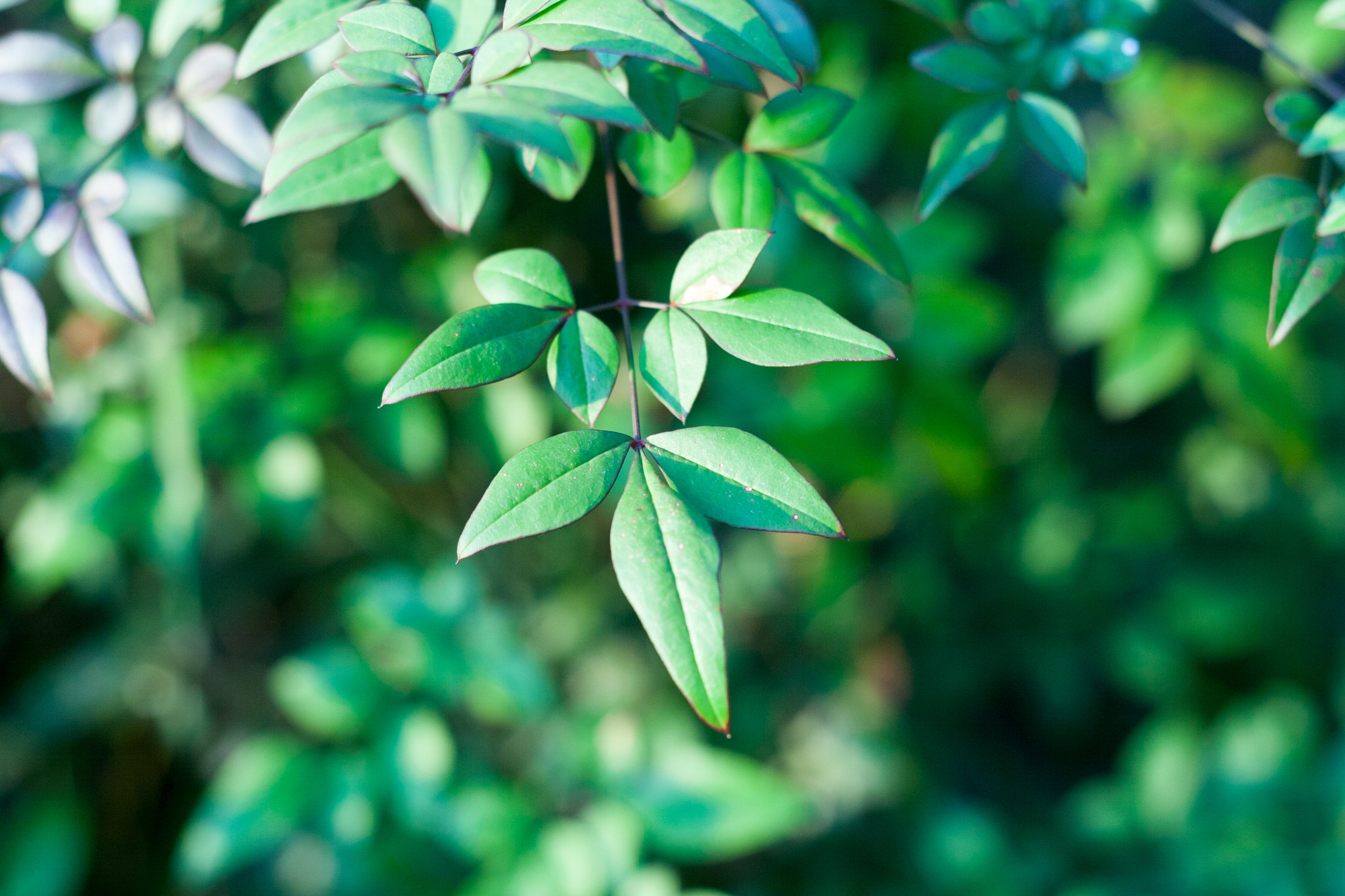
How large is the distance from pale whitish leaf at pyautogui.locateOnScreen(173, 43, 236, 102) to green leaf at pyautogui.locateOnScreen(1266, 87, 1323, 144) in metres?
0.76

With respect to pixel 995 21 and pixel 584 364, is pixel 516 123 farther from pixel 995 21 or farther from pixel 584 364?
pixel 995 21

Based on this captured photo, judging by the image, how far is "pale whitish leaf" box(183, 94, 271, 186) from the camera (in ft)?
2.17

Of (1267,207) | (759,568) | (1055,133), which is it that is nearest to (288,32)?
(1055,133)

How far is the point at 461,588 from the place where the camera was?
1.23m

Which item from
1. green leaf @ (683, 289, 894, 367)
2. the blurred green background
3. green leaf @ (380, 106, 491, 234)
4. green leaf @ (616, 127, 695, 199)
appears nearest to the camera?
green leaf @ (380, 106, 491, 234)

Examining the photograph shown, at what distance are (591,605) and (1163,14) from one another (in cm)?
158

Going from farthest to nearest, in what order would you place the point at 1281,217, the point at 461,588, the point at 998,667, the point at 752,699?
the point at 998,667, the point at 752,699, the point at 461,588, the point at 1281,217

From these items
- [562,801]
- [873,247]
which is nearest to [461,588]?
[562,801]

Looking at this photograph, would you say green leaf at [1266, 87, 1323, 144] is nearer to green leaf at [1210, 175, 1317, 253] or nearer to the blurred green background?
green leaf at [1210, 175, 1317, 253]

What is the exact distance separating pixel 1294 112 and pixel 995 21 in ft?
0.70

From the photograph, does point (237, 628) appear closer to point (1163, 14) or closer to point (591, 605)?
point (591, 605)

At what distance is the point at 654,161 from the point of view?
577 mm

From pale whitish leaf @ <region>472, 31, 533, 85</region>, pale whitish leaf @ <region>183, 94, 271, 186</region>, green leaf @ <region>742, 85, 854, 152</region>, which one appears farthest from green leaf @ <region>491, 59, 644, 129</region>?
pale whitish leaf @ <region>183, 94, 271, 186</region>

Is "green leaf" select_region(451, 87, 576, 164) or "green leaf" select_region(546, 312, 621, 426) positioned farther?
"green leaf" select_region(546, 312, 621, 426)
